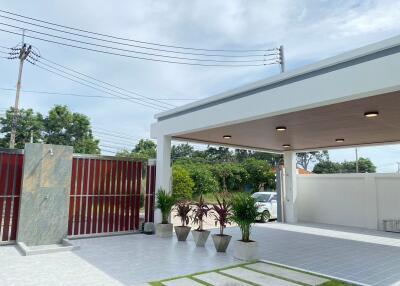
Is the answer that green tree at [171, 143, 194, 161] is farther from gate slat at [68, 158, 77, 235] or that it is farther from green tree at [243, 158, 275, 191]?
gate slat at [68, 158, 77, 235]

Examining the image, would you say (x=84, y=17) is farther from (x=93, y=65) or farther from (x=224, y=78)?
(x=224, y=78)

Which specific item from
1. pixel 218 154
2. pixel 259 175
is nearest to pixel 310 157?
pixel 218 154

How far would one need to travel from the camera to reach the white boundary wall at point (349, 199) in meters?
12.0

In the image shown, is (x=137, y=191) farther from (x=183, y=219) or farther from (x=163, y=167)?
(x=183, y=219)

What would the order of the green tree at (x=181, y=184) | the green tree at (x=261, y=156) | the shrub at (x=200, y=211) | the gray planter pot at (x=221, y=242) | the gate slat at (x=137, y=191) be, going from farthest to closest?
the green tree at (x=261, y=156)
the green tree at (x=181, y=184)
the gate slat at (x=137, y=191)
the shrub at (x=200, y=211)
the gray planter pot at (x=221, y=242)

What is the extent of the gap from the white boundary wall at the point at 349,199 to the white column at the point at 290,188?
635mm

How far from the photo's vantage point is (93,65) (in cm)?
1489

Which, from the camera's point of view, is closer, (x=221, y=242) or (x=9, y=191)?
(x=221, y=242)

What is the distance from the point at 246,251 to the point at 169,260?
5.62 feet

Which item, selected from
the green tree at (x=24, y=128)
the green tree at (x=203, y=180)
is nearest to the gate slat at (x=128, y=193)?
the green tree at (x=203, y=180)

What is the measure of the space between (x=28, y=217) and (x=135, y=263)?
352 centimetres

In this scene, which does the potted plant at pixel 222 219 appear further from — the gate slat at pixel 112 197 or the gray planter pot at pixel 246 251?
the gate slat at pixel 112 197

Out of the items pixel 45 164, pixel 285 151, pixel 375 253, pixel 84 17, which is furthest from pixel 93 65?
pixel 375 253

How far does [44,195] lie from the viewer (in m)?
8.32
